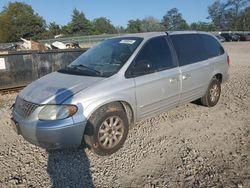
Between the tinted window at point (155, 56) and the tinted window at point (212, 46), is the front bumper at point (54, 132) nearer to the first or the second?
the tinted window at point (155, 56)

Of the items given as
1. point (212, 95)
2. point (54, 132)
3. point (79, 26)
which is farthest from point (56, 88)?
point (79, 26)

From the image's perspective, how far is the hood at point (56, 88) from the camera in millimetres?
3699

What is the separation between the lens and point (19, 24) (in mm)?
73688

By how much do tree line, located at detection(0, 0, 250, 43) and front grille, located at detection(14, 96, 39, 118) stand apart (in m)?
55.7

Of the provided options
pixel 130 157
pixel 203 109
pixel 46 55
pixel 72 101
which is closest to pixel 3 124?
pixel 72 101

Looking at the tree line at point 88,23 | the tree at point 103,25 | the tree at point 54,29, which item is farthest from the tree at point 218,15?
the tree at point 54,29

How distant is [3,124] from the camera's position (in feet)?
18.1

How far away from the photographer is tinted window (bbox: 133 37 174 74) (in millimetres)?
4422

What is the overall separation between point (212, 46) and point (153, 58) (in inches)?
83.7

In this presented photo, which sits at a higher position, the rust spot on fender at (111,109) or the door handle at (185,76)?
the door handle at (185,76)

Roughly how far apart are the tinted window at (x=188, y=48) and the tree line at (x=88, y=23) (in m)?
53.4

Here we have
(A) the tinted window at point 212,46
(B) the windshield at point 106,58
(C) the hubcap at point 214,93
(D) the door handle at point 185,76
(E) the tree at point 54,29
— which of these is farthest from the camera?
(E) the tree at point 54,29

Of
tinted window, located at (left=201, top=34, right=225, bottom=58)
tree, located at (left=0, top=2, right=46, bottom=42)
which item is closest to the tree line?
tree, located at (left=0, top=2, right=46, bottom=42)

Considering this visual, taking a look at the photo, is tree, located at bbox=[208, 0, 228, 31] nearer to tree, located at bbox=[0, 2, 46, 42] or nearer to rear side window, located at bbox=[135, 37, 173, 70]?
tree, located at bbox=[0, 2, 46, 42]
